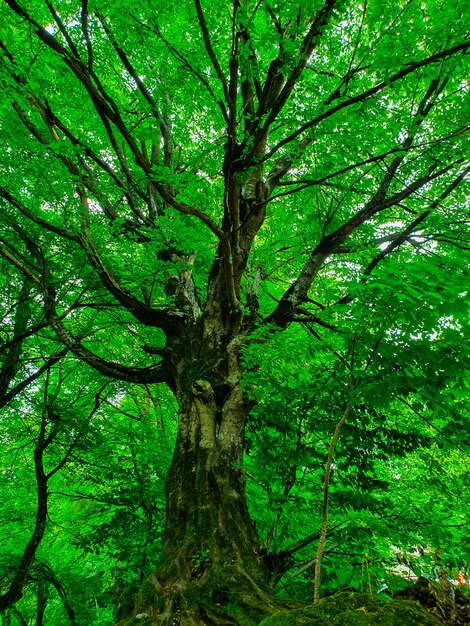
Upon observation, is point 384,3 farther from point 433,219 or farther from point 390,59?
point 433,219

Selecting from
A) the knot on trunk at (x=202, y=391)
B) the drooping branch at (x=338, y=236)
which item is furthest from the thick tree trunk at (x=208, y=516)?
the drooping branch at (x=338, y=236)

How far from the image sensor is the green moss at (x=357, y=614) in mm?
1356

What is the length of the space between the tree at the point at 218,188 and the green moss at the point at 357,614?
2.43 feet

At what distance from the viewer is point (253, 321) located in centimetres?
514

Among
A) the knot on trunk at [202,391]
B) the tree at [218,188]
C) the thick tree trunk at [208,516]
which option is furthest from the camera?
the knot on trunk at [202,391]

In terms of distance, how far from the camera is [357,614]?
4.64 feet

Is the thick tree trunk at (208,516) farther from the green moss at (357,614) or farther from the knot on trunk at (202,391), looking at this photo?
the green moss at (357,614)

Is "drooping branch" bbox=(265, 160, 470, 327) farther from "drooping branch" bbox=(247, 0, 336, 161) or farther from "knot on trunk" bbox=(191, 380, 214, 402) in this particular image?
"drooping branch" bbox=(247, 0, 336, 161)

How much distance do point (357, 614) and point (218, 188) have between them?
731cm

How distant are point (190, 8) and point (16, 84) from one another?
259 cm

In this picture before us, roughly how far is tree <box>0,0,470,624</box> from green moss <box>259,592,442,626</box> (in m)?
0.74

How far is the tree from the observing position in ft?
9.25

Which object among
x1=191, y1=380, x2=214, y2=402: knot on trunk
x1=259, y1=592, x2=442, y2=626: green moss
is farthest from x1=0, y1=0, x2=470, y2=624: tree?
x1=259, y1=592, x2=442, y2=626: green moss

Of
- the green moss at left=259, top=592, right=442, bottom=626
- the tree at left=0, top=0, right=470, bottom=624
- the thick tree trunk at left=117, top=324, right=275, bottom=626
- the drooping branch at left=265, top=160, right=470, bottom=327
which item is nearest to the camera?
the green moss at left=259, top=592, right=442, bottom=626
